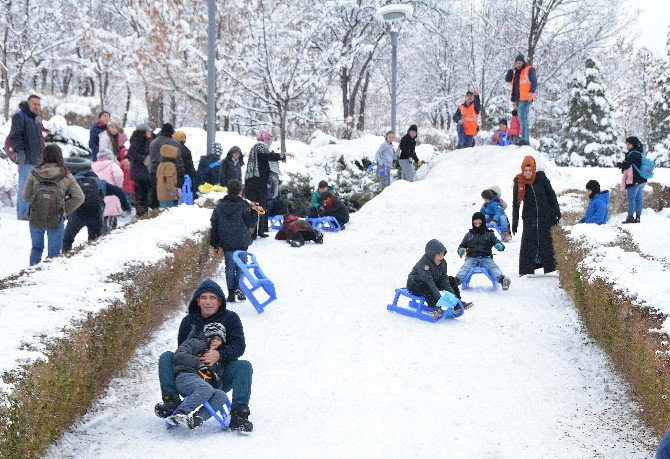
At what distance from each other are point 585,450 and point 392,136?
1404 centimetres

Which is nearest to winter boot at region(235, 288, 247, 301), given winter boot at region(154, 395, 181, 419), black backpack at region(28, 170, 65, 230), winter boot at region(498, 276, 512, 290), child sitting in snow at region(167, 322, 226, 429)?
black backpack at region(28, 170, 65, 230)

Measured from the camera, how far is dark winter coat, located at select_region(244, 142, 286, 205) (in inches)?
491

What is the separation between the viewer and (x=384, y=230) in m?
14.2

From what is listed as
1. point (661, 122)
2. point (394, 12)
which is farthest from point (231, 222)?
point (661, 122)

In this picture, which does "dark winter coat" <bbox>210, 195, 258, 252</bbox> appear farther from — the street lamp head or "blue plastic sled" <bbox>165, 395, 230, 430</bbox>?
the street lamp head

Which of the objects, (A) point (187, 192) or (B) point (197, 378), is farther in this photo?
(A) point (187, 192)

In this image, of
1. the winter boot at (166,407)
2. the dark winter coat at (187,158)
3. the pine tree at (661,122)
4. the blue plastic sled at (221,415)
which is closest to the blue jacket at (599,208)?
the dark winter coat at (187,158)

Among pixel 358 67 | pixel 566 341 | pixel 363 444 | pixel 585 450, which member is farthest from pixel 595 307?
pixel 358 67

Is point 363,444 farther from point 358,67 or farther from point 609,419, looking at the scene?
point 358,67

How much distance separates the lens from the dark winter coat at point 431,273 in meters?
8.05

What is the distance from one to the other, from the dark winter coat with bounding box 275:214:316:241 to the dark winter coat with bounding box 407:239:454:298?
488 centimetres

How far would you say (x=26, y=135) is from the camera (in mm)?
10812

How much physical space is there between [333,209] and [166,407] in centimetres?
1007

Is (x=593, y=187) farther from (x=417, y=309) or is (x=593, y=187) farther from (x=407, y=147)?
(x=407, y=147)
